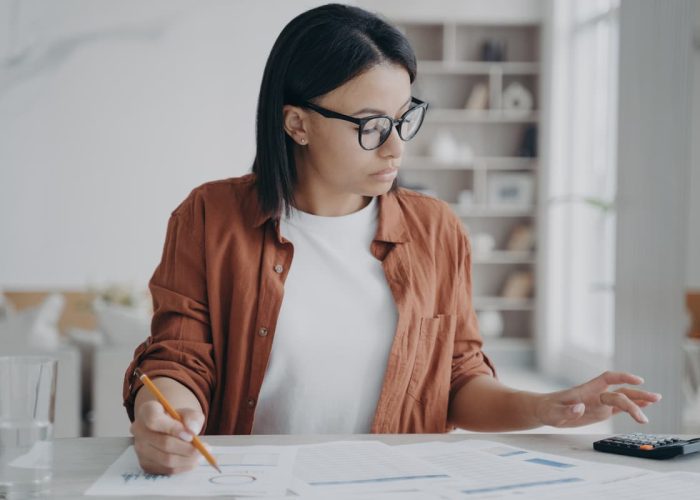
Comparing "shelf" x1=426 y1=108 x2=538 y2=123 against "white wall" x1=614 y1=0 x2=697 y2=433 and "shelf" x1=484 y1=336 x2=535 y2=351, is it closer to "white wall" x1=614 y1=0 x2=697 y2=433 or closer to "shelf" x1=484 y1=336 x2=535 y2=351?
"shelf" x1=484 y1=336 x2=535 y2=351

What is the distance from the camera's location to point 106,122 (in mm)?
6766

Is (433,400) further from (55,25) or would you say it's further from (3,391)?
(55,25)

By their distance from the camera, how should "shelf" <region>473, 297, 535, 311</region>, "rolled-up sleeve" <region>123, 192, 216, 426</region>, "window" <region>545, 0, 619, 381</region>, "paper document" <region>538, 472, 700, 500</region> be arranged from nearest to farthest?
"paper document" <region>538, 472, 700, 500</region> < "rolled-up sleeve" <region>123, 192, 216, 426</region> < "window" <region>545, 0, 619, 381</region> < "shelf" <region>473, 297, 535, 311</region>

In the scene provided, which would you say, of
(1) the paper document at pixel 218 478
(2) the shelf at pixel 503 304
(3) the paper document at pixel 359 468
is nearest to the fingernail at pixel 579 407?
(3) the paper document at pixel 359 468

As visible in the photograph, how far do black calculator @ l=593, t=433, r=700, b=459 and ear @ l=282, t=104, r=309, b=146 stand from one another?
682mm

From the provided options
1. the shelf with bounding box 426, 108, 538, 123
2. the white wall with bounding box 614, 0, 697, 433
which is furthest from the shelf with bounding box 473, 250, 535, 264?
the white wall with bounding box 614, 0, 697, 433

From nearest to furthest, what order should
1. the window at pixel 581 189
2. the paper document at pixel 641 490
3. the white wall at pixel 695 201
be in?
the paper document at pixel 641 490, the white wall at pixel 695 201, the window at pixel 581 189

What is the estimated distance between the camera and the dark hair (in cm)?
142

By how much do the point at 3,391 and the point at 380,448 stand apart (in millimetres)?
482

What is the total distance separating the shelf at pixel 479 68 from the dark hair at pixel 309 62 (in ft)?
17.6

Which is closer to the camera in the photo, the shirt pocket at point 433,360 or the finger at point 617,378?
the finger at point 617,378

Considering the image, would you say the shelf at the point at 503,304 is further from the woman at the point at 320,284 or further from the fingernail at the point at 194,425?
the fingernail at the point at 194,425

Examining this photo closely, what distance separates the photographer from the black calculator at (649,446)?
115 cm

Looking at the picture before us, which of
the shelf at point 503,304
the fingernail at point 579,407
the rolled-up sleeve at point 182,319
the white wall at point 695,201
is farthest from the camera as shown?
the shelf at point 503,304
